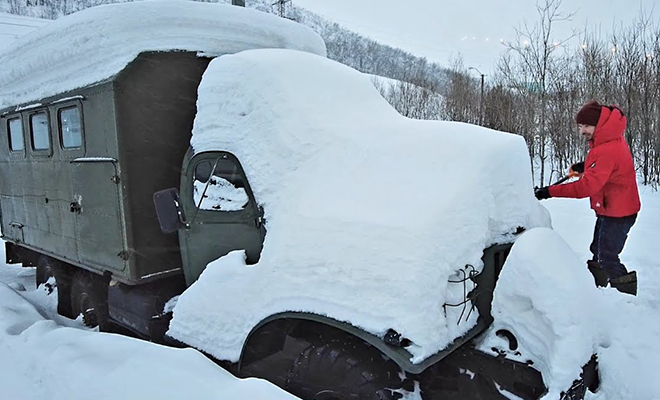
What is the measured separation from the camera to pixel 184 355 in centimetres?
285

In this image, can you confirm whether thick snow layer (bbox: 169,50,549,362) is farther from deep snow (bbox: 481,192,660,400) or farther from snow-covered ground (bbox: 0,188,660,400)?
snow-covered ground (bbox: 0,188,660,400)

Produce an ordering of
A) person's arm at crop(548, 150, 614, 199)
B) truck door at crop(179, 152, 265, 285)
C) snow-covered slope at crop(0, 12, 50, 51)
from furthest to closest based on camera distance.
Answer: snow-covered slope at crop(0, 12, 50, 51) < person's arm at crop(548, 150, 614, 199) < truck door at crop(179, 152, 265, 285)

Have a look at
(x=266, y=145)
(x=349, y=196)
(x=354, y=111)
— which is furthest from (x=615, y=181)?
(x=266, y=145)

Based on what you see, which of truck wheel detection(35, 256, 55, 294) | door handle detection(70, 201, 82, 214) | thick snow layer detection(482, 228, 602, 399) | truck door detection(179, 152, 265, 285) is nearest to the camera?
thick snow layer detection(482, 228, 602, 399)

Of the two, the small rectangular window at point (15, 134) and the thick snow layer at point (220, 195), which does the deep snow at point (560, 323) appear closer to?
the thick snow layer at point (220, 195)

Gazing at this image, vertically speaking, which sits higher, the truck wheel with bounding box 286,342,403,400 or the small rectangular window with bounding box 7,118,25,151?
the small rectangular window with bounding box 7,118,25,151

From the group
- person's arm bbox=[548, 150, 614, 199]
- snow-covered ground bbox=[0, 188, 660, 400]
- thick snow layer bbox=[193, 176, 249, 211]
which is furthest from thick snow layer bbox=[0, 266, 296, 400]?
person's arm bbox=[548, 150, 614, 199]

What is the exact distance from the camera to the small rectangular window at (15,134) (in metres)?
5.52

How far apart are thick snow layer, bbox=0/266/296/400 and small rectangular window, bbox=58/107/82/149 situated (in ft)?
5.89

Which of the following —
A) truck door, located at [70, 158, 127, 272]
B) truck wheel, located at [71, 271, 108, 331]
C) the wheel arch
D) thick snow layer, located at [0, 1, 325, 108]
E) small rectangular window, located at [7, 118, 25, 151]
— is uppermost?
thick snow layer, located at [0, 1, 325, 108]

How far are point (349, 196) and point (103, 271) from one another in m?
2.84

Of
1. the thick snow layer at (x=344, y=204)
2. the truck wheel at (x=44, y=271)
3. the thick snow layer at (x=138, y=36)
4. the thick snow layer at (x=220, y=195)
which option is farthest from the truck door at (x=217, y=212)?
the truck wheel at (x=44, y=271)

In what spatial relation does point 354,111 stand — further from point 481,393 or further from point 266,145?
point 481,393

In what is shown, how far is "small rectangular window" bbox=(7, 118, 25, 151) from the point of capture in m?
5.52
